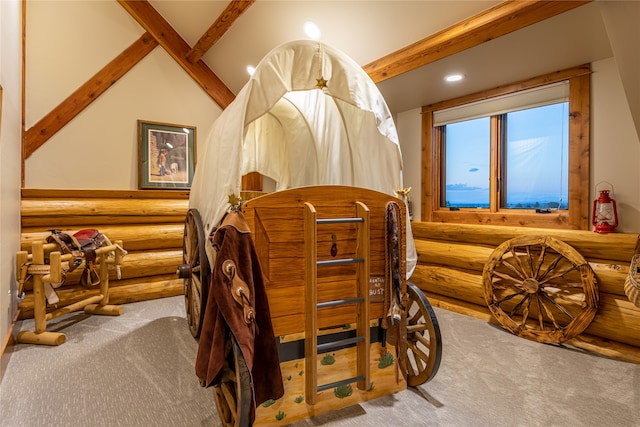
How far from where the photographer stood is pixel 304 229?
170 centimetres

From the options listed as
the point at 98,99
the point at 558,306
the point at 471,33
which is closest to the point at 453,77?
the point at 471,33

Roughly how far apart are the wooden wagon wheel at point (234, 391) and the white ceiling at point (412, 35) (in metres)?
2.82

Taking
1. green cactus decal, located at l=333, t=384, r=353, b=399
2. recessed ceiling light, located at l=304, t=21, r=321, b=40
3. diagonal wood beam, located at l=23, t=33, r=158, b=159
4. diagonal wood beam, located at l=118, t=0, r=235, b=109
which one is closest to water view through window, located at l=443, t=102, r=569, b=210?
recessed ceiling light, located at l=304, t=21, r=321, b=40

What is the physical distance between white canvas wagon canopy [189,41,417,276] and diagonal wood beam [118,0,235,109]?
2.45 metres

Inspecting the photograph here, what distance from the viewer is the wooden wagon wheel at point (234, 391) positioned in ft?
4.62

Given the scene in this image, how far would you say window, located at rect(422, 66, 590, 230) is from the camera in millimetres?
2945

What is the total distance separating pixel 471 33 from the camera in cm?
256

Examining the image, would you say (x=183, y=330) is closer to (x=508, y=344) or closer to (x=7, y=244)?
(x=7, y=244)

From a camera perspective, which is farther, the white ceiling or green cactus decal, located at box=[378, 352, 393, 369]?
the white ceiling

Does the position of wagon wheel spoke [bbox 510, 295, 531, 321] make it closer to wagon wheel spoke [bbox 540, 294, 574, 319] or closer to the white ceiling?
wagon wheel spoke [bbox 540, 294, 574, 319]

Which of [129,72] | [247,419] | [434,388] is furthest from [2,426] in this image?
[129,72]

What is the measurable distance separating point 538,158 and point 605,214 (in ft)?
2.83

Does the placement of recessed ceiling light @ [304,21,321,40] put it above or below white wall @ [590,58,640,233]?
above

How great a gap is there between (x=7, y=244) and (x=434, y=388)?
10.6 ft
